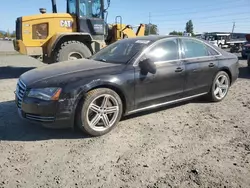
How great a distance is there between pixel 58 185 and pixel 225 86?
4.43m

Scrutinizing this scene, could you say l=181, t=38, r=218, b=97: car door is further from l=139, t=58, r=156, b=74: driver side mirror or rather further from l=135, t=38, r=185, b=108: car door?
l=139, t=58, r=156, b=74: driver side mirror

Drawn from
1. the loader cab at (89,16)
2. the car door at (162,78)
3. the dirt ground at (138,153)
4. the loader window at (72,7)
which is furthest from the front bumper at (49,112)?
the loader window at (72,7)

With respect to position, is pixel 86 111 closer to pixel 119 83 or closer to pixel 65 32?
pixel 119 83

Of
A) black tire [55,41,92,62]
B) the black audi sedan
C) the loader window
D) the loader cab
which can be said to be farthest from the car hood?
the loader window

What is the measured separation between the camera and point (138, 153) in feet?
11.0

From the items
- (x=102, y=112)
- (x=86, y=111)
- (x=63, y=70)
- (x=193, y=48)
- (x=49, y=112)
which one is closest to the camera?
(x=49, y=112)

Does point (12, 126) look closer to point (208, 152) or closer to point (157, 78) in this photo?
point (157, 78)

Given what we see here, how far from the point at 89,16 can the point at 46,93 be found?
6.52 m

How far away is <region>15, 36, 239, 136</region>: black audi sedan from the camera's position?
11.9ft

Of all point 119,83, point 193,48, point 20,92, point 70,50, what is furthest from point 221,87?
point 70,50

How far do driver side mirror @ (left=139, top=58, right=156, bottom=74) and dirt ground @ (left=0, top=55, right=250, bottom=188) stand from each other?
905mm

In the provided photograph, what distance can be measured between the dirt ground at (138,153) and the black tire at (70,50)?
4.10 metres

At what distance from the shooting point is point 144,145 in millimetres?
3578

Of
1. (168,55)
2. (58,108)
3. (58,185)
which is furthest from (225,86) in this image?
(58,185)
